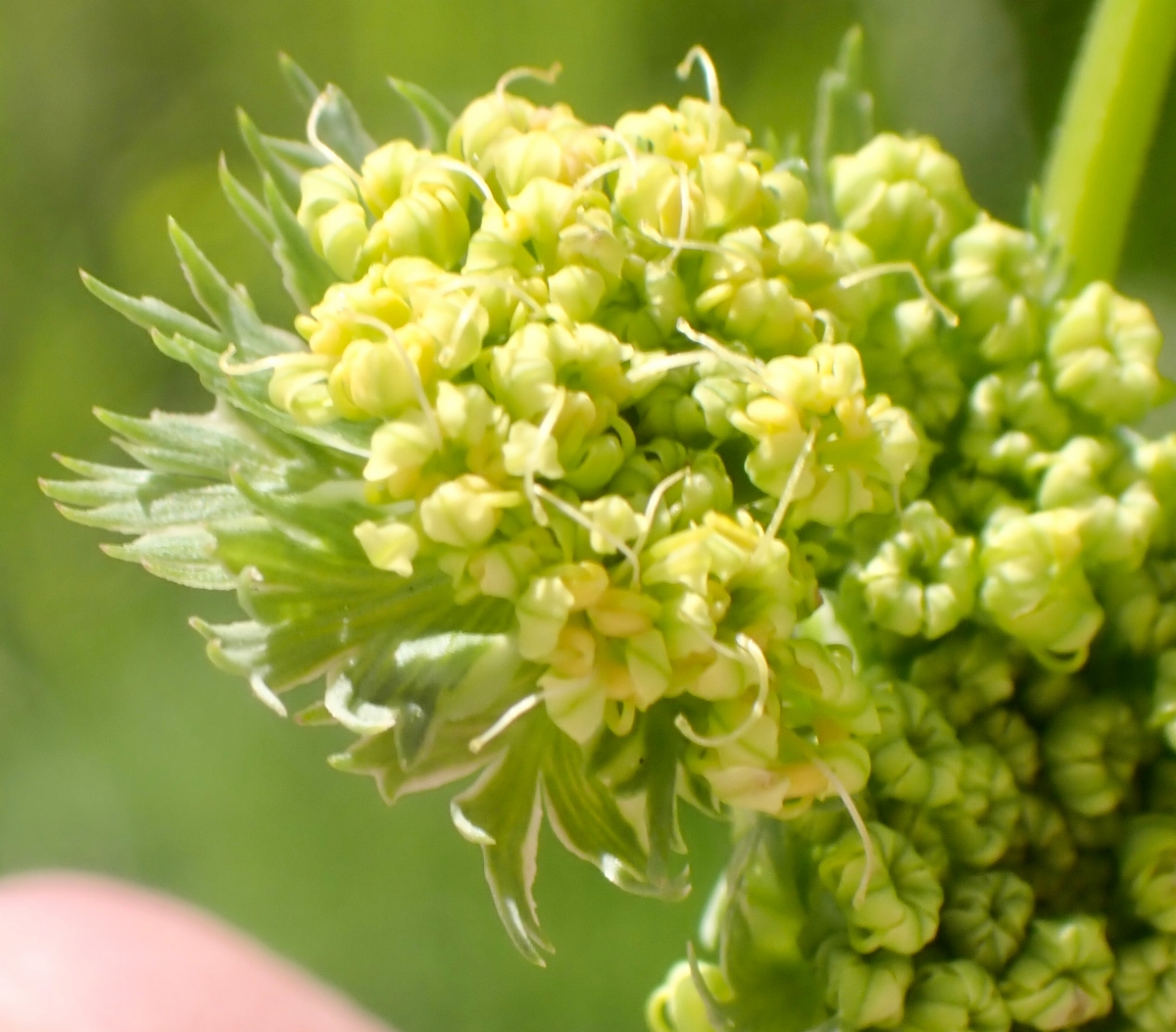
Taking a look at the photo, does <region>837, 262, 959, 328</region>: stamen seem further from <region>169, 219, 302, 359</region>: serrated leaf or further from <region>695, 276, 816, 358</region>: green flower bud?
<region>169, 219, 302, 359</region>: serrated leaf

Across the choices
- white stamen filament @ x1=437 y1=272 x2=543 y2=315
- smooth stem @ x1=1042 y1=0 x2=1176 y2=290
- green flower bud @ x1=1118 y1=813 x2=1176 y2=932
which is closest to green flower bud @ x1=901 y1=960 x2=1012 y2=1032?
green flower bud @ x1=1118 y1=813 x2=1176 y2=932

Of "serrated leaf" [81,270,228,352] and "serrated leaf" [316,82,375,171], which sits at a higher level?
"serrated leaf" [316,82,375,171]

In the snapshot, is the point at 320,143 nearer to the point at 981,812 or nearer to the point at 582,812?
the point at 582,812

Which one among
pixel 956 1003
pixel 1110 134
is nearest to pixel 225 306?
pixel 956 1003

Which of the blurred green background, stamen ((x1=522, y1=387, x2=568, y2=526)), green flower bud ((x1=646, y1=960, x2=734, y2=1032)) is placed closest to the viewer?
stamen ((x1=522, y1=387, x2=568, y2=526))

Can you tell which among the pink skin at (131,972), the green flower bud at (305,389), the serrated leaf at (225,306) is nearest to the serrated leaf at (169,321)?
the serrated leaf at (225,306)

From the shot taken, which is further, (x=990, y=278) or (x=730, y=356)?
(x=990, y=278)

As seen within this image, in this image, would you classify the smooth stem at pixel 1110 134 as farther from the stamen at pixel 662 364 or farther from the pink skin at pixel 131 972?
the pink skin at pixel 131 972
